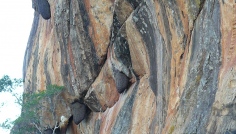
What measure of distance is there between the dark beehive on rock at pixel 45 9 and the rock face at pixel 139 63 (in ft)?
1.47

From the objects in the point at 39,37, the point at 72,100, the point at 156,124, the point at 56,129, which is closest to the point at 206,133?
the point at 156,124

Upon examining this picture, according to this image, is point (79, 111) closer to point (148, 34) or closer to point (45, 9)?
point (45, 9)

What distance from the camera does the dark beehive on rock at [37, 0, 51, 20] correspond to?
27.9m

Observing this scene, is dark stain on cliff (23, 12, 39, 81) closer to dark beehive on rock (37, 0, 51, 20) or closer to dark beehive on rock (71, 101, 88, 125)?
dark beehive on rock (37, 0, 51, 20)

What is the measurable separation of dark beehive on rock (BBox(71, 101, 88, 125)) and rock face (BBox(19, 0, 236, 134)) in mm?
110

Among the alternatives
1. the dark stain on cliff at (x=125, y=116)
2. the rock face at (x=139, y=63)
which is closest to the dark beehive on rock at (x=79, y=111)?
the rock face at (x=139, y=63)

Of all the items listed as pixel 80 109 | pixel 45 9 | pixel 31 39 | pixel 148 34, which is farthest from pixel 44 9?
pixel 148 34

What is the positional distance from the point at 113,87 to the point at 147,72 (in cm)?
429

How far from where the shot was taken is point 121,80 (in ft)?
72.5

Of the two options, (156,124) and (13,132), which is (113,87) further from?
(13,132)

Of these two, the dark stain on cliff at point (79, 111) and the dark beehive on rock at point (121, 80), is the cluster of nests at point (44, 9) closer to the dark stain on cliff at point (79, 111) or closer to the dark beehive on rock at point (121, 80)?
the dark stain on cliff at point (79, 111)

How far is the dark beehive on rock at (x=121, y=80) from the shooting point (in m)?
22.0

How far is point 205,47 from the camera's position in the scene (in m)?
13.5

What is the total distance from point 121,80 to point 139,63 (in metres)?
2.18
